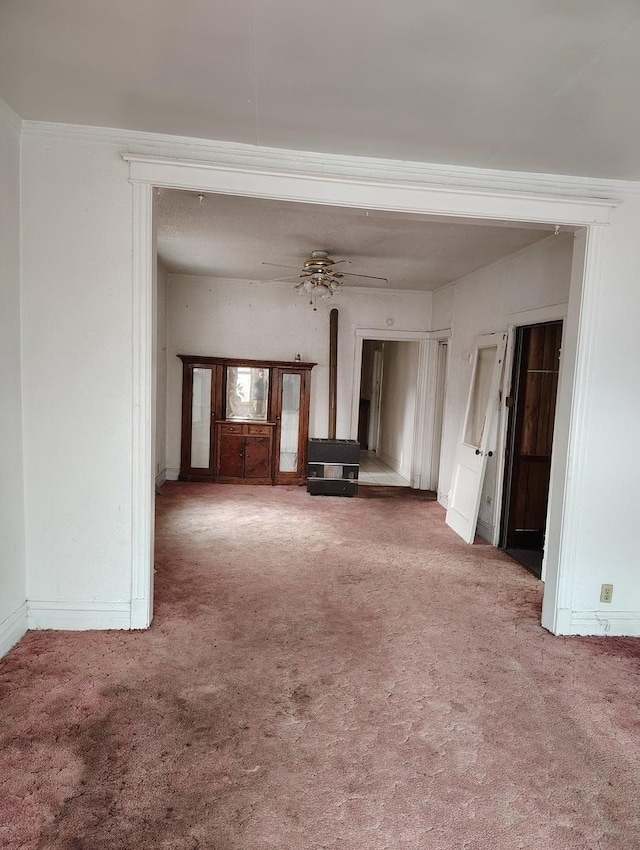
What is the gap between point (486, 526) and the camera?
506cm

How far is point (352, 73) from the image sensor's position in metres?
2.02

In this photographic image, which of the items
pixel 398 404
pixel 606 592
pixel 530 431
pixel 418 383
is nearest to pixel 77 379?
pixel 606 592

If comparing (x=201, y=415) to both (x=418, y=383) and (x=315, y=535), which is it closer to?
(x=315, y=535)

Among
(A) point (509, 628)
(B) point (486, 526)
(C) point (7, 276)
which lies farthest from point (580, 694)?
(C) point (7, 276)

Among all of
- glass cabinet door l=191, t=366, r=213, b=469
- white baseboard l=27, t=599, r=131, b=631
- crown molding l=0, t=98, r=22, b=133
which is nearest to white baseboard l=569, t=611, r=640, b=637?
white baseboard l=27, t=599, r=131, b=631

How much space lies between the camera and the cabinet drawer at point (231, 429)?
672cm

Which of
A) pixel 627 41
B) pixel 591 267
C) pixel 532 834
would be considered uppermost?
pixel 627 41

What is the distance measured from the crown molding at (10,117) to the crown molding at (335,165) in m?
0.04

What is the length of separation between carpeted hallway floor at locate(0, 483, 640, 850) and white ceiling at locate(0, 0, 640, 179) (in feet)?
8.37

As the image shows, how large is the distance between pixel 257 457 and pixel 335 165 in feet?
14.5

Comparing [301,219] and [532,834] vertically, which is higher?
[301,219]

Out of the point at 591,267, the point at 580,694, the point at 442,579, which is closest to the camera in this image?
the point at 580,694

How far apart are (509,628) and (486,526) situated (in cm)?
193

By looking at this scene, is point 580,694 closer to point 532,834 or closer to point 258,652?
point 532,834
